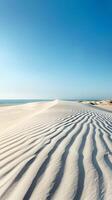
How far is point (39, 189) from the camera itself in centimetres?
176

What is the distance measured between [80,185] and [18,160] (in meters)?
1.09

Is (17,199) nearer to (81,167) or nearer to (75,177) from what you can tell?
(75,177)

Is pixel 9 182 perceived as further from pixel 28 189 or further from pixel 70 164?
pixel 70 164

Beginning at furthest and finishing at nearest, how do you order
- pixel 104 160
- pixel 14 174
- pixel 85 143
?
pixel 85 143
pixel 104 160
pixel 14 174

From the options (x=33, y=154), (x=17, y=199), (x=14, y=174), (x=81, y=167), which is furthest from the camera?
(x=33, y=154)

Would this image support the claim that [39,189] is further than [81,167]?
No

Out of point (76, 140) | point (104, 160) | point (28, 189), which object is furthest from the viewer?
point (76, 140)

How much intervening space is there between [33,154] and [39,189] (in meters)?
1.02

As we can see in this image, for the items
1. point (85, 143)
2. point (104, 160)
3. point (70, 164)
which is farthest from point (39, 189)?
point (85, 143)

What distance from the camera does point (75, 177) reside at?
1.99m

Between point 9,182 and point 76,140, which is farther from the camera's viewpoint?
point 76,140

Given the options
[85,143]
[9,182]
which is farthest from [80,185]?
[85,143]

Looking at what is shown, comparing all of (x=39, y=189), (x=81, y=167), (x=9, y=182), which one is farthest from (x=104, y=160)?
(x=9, y=182)

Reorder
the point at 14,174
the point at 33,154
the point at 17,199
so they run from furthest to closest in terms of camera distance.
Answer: the point at 33,154 → the point at 14,174 → the point at 17,199
